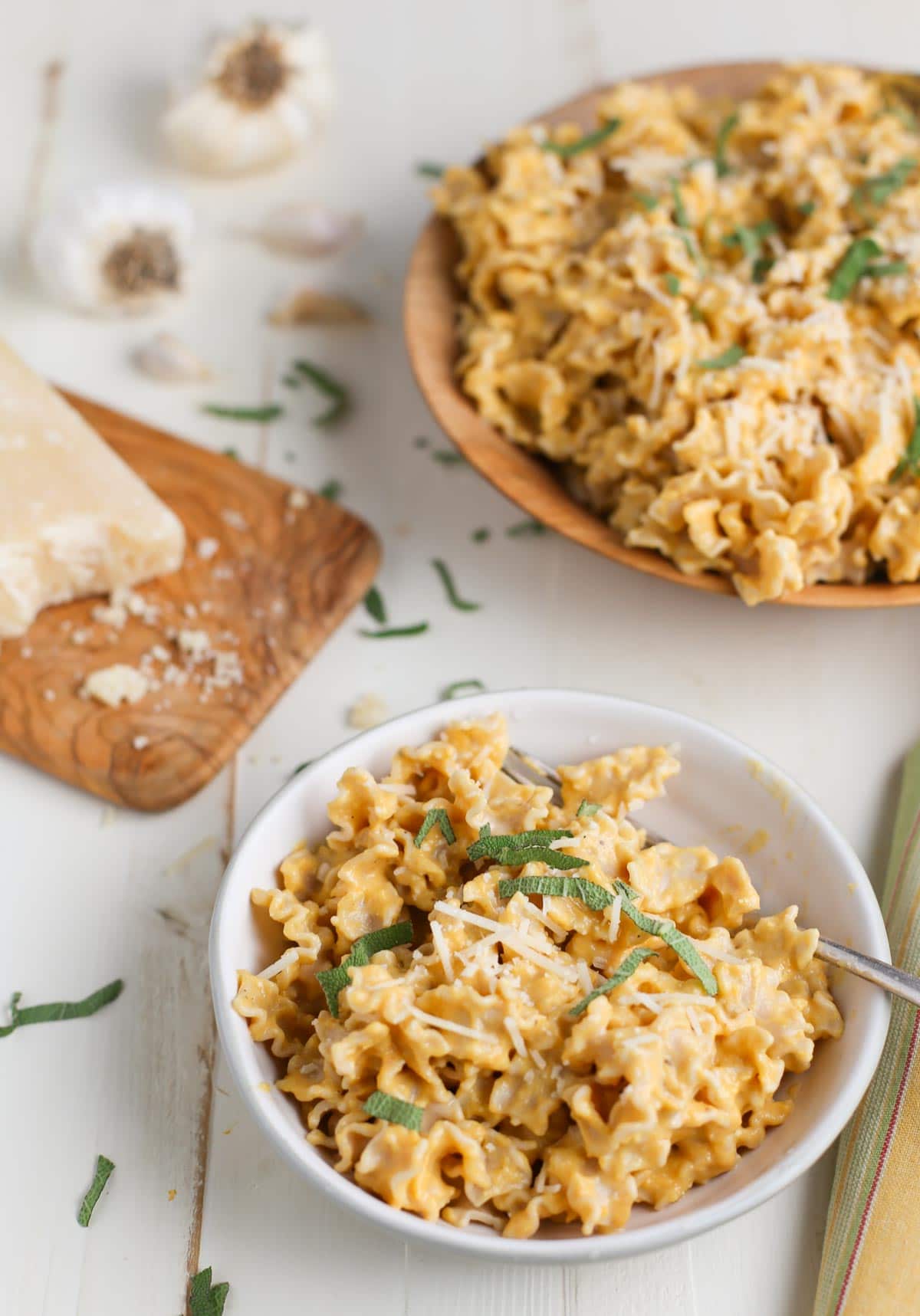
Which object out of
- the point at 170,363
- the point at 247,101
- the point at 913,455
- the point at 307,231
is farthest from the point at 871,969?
the point at 247,101

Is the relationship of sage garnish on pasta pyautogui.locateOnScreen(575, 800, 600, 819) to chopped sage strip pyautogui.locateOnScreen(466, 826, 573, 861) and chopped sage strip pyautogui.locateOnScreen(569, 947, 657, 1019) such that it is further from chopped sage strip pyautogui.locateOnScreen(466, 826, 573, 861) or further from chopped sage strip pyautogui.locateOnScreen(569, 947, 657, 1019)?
chopped sage strip pyautogui.locateOnScreen(569, 947, 657, 1019)

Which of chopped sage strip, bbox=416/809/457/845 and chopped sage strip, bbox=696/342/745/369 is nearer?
chopped sage strip, bbox=416/809/457/845

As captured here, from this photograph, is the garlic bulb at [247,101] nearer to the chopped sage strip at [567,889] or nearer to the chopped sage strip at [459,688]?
the chopped sage strip at [459,688]

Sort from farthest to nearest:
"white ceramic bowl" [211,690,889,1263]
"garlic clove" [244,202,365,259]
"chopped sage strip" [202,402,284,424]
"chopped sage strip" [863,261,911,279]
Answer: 1. "garlic clove" [244,202,365,259]
2. "chopped sage strip" [202,402,284,424]
3. "chopped sage strip" [863,261,911,279]
4. "white ceramic bowl" [211,690,889,1263]

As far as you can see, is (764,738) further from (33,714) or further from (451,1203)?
(33,714)

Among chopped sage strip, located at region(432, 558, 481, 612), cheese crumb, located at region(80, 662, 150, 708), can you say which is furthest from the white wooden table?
cheese crumb, located at region(80, 662, 150, 708)

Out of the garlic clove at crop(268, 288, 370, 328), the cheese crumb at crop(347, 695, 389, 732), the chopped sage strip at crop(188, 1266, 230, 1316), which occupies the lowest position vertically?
the chopped sage strip at crop(188, 1266, 230, 1316)

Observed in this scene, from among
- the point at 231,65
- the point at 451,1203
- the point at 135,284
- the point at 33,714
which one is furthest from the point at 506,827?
the point at 231,65
